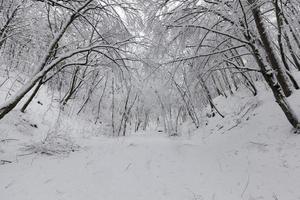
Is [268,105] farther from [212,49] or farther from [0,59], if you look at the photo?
[0,59]

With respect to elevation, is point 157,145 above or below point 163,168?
above

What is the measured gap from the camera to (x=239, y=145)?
6.44 m

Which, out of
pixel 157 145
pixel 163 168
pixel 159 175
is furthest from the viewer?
pixel 157 145

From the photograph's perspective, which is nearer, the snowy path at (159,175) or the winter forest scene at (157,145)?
the snowy path at (159,175)

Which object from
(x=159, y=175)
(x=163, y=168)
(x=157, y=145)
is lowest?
(x=159, y=175)

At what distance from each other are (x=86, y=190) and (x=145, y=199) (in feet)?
3.68

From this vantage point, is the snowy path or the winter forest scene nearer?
the snowy path

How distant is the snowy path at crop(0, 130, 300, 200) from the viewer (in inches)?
162

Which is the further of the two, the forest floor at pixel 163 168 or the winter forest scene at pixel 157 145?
the winter forest scene at pixel 157 145

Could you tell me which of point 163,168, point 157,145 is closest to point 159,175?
point 163,168

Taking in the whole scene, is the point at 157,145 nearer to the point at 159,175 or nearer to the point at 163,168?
the point at 163,168

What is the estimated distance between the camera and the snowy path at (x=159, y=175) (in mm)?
4125

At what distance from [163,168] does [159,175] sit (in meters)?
0.46

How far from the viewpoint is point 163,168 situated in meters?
5.68
